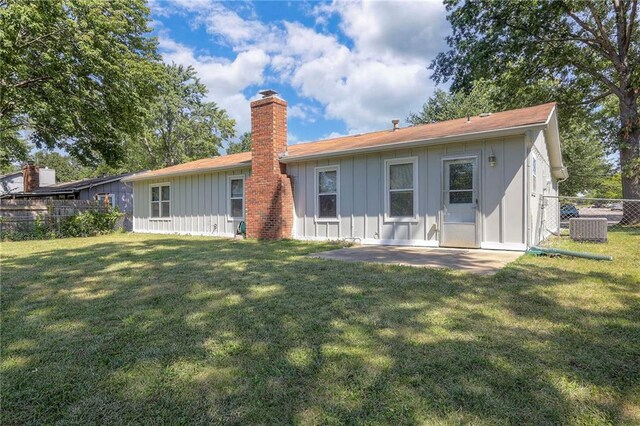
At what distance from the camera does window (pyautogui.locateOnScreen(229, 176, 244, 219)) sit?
11.9m

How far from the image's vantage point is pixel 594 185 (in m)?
30.5

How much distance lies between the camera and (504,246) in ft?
23.6

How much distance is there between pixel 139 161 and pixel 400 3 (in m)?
31.5

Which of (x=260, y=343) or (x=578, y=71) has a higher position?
(x=578, y=71)

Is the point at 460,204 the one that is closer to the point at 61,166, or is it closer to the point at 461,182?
the point at 461,182

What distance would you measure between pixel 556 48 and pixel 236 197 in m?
14.2

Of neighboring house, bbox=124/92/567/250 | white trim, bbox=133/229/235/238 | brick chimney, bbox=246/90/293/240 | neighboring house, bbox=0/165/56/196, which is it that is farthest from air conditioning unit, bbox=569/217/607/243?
neighboring house, bbox=0/165/56/196

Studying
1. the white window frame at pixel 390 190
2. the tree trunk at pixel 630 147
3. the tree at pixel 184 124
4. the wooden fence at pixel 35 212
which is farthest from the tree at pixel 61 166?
the tree trunk at pixel 630 147

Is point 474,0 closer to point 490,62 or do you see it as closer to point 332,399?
point 490,62

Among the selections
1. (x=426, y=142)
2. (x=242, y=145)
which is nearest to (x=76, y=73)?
(x=426, y=142)

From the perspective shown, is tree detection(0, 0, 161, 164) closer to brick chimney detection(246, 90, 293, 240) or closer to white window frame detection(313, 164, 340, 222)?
brick chimney detection(246, 90, 293, 240)

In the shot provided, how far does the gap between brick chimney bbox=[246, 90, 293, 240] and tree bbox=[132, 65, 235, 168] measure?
2124 centimetres

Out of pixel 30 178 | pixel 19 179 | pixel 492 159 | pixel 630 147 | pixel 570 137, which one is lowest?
pixel 492 159

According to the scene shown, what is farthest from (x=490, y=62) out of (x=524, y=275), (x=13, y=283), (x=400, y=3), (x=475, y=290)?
(x=13, y=283)
